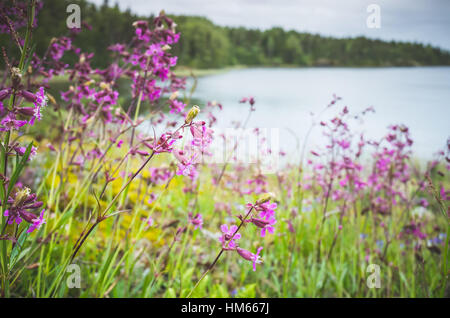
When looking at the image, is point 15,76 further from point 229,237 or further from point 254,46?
point 254,46

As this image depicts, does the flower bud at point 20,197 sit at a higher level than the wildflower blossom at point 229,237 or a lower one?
higher

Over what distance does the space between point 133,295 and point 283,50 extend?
20.4m

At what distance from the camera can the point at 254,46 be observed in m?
19.0

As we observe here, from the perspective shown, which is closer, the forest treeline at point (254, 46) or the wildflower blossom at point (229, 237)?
the wildflower blossom at point (229, 237)

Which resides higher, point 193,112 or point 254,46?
point 254,46

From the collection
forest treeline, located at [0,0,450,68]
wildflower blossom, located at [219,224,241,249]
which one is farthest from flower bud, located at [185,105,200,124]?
forest treeline, located at [0,0,450,68]

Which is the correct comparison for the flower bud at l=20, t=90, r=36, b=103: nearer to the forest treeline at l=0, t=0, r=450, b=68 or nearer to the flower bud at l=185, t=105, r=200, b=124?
the flower bud at l=185, t=105, r=200, b=124

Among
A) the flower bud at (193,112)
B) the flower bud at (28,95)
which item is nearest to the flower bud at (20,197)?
the flower bud at (28,95)

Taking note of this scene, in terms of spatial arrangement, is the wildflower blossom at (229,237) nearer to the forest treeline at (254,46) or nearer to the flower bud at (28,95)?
the flower bud at (28,95)

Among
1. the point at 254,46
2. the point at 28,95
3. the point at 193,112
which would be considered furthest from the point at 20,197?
the point at 254,46

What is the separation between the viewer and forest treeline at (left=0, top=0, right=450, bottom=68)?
17.5ft

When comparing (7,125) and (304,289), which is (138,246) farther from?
(7,125)

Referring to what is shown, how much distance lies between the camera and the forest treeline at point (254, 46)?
17.5 ft
